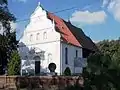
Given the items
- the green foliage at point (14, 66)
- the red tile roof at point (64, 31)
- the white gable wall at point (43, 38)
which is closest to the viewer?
the green foliage at point (14, 66)

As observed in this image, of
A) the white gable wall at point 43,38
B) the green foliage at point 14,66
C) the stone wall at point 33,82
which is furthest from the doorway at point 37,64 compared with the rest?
the stone wall at point 33,82

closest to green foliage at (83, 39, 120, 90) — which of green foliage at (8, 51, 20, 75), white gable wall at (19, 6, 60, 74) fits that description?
green foliage at (8, 51, 20, 75)

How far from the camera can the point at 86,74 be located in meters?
11.7

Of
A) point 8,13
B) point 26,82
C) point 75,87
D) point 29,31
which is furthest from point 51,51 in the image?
point 75,87

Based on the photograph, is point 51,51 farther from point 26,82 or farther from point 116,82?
point 116,82

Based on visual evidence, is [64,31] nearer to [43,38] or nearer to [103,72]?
[43,38]

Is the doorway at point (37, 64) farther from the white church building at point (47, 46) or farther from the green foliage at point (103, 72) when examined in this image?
the green foliage at point (103, 72)

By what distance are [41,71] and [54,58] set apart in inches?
134

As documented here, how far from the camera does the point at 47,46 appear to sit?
6256 centimetres

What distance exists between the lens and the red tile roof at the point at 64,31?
210 ft

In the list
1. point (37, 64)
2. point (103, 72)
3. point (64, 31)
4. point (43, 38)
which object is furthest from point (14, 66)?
point (103, 72)

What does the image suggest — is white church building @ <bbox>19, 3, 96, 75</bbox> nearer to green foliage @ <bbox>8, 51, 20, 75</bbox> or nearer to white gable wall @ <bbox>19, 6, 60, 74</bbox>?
white gable wall @ <bbox>19, 6, 60, 74</bbox>

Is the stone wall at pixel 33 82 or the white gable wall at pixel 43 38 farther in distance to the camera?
the white gable wall at pixel 43 38

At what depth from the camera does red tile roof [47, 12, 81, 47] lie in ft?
210
